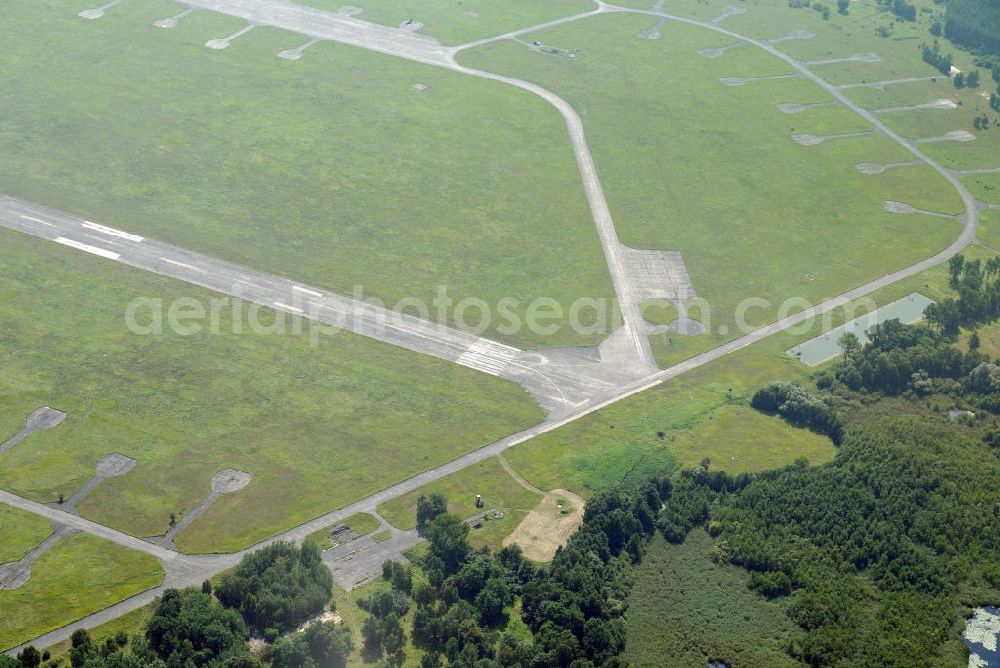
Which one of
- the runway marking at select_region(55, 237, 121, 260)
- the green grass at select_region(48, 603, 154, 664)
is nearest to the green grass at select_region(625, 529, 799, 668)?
the green grass at select_region(48, 603, 154, 664)

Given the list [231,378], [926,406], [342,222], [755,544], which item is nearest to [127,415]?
[231,378]

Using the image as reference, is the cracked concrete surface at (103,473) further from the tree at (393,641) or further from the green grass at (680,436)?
the green grass at (680,436)

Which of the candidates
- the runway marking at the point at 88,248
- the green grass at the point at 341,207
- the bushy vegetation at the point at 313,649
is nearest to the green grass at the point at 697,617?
the bushy vegetation at the point at 313,649

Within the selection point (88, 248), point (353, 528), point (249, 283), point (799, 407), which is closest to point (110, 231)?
point (88, 248)

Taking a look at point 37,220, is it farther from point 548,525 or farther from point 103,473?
point 548,525

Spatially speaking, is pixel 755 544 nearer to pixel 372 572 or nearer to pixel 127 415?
pixel 372 572

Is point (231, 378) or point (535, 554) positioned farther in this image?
point (231, 378)
